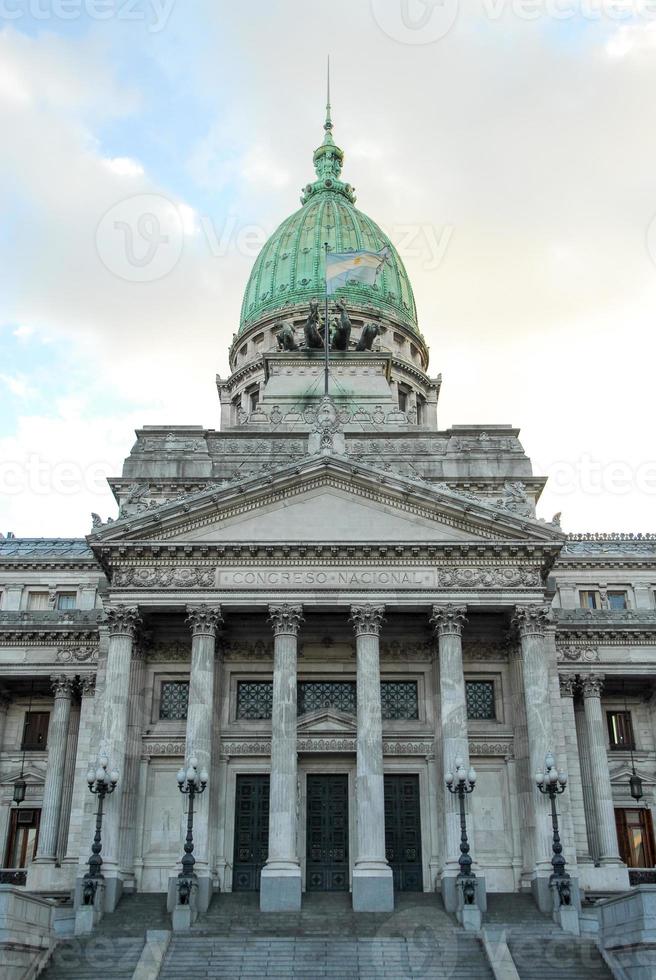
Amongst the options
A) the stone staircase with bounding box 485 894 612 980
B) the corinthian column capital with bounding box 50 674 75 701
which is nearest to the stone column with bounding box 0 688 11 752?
the corinthian column capital with bounding box 50 674 75 701

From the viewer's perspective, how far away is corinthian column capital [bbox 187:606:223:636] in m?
39.4

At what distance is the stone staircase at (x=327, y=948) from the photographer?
28969 millimetres

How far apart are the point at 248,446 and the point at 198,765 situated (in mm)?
19269

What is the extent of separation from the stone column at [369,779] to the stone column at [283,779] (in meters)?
2.26

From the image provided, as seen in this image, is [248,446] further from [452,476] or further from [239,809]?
[239,809]

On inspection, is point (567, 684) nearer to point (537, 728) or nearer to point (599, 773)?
point (599, 773)

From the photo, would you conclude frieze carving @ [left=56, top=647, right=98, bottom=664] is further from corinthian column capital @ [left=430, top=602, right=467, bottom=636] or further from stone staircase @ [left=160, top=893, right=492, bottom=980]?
corinthian column capital @ [left=430, top=602, right=467, bottom=636]

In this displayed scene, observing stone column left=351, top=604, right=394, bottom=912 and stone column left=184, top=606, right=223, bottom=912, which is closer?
stone column left=351, top=604, right=394, bottom=912

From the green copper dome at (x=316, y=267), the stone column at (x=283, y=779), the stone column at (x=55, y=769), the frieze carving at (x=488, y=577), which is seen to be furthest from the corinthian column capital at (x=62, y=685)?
the green copper dome at (x=316, y=267)

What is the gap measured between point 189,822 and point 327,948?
648cm

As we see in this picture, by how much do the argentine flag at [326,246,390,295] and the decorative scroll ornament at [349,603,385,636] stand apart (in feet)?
68.4

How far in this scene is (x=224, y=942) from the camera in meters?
30.8

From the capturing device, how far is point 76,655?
166 ft

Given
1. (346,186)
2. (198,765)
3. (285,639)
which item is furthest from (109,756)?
(346,186)
